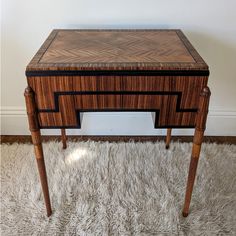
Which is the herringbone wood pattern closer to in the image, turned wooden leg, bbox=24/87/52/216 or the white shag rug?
turned wooden leg, bbox=24/87/52/216

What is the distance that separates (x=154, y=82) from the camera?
2.72 feet

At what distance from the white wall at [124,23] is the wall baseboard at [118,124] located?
12 cm

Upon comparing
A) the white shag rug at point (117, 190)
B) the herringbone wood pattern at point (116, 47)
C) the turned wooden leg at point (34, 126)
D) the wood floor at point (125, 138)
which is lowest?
the wood floor at point (125, 138)

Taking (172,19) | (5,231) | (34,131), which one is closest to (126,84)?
(34,131)

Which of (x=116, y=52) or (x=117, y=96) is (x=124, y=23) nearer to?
(x=116, y=52)

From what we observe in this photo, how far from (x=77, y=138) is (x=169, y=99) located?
752 mm

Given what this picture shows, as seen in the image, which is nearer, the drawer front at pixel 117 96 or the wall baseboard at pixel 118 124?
the drawer front at pixel 117 96

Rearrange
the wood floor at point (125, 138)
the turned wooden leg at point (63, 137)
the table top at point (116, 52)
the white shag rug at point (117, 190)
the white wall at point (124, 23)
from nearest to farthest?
1. the table top at point (116, 52)
2. the white shag rug at point (117, 190)
3. the white wall at point (124, 23)
4. the turned wooden leg at point (63, 137)
5. the wood floor at point (125, 138)

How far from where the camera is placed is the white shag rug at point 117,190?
3.41ft

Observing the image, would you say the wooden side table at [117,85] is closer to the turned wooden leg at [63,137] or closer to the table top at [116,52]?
the table top at [116,52]

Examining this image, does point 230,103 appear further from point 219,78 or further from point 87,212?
point 87,212

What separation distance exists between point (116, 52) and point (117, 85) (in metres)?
0.14

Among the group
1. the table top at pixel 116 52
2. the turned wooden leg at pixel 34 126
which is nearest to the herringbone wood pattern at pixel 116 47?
the table top at pixel 116 52

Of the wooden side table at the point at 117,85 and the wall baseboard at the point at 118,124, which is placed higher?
the wooden side table at the point at 117,85
